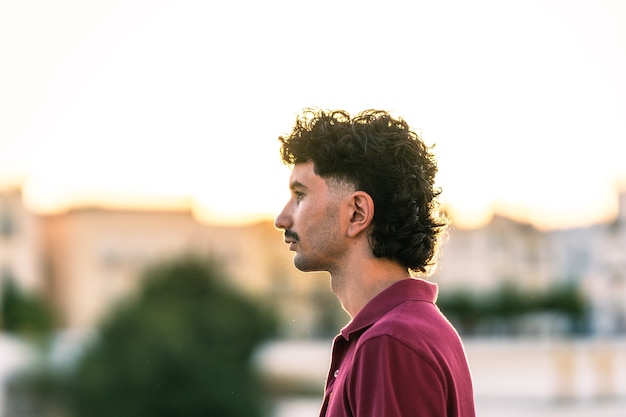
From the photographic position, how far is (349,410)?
3.32ft

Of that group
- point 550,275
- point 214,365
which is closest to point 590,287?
point 550,275

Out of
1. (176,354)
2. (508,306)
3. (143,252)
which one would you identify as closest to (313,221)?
(176,354)

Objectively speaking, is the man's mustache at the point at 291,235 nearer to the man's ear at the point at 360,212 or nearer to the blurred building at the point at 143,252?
the man's ear at the point at 360,212

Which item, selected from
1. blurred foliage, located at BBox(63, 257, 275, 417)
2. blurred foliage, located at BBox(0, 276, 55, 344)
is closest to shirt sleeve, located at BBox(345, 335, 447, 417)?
blurred foliage, located at BBox(63, 257, 275, 417)

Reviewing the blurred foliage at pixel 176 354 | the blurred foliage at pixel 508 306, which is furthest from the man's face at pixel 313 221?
the blurred foliage at pixel 508 306

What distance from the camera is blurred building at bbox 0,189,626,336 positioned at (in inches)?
1395

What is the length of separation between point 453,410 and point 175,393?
84.9ft

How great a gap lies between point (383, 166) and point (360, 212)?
0.05 metres

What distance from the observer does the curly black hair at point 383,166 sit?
1.09 m

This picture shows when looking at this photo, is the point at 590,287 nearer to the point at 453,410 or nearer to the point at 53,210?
the point at 53,210

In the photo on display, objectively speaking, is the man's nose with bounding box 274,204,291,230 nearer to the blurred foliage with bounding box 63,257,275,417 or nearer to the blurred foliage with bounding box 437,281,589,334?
the blurred foliage with bounding box 63,257,275,417

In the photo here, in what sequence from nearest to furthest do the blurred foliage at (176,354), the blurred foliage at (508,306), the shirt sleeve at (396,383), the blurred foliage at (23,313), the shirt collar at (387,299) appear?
1. the shirt sleeve at (396,383)
2. the shirt collar at (387,299)
3. the blurred foliage at (176,354)
4. the blurred foliage at (23,313)
5. the blurred foliage at (508,306)

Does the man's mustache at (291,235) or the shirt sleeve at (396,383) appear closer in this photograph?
the shirt sleeve at (396,383)

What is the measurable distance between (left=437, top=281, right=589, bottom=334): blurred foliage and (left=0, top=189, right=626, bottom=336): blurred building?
26.1 inches
